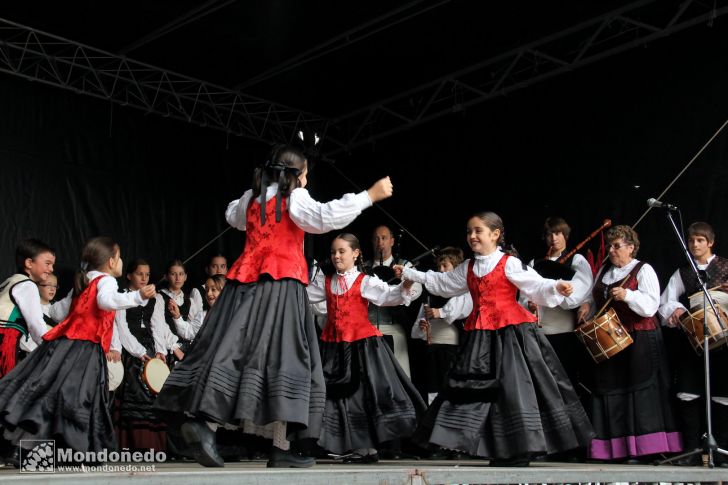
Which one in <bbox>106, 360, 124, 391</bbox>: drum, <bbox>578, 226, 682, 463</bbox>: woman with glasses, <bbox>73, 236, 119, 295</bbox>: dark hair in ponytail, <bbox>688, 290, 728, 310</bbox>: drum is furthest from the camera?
<bbox>106, 360, 124, 391</bbox>: drum

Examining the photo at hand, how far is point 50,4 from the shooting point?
709 cm

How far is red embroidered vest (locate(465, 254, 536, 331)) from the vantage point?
4.69 metres

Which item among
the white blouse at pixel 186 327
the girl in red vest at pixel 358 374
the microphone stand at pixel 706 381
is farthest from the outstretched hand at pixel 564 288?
the white blouse at pixel 186 327

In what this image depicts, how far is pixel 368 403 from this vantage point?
5.19 metres

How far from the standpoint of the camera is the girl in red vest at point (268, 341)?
3615mm

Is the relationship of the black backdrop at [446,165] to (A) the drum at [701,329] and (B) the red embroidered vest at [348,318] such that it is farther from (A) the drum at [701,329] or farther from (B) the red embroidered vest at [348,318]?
(B) the red embroidered vest at [348,318]

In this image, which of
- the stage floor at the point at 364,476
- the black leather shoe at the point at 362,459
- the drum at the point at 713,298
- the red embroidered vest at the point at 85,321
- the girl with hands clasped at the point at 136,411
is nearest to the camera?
the stage floor at the point at 364,476

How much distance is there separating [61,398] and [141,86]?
15.4 feet

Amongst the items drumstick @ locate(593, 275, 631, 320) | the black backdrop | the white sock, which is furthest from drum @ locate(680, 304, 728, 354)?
the white sock

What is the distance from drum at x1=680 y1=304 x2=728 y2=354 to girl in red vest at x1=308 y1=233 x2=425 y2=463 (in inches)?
70.6

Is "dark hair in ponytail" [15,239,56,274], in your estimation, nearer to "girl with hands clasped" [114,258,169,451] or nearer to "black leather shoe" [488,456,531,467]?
"girl with hands clasped" [114,258,169,451]

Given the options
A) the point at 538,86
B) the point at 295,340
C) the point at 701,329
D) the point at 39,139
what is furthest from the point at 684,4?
the point at 39,139

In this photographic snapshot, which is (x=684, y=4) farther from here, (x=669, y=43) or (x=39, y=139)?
(x=39, y=139)

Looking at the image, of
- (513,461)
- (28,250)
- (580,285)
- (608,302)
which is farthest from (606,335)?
(28,250)
